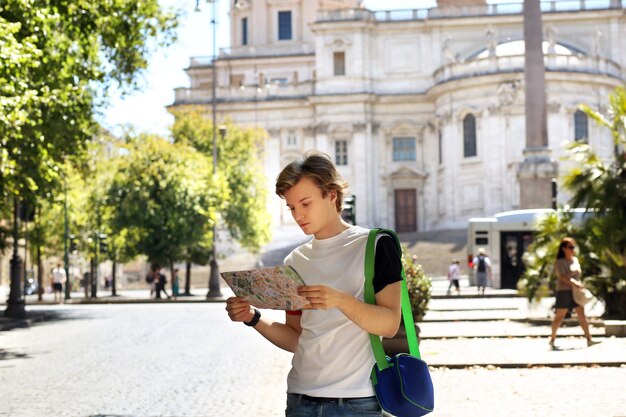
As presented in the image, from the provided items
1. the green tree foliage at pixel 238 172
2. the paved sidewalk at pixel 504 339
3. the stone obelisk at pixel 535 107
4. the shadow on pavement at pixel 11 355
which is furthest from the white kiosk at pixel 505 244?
the shadow on pavement at pixel 11 355

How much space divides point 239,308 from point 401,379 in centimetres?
70

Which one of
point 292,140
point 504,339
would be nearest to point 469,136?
point 292,140

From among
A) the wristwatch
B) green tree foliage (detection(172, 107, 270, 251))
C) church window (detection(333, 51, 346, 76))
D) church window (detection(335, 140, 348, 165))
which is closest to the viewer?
the wristwatch

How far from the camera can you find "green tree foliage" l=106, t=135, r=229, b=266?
54000mm

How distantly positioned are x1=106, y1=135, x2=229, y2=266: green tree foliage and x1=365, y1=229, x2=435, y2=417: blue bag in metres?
49.0

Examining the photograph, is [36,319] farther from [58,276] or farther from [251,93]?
[251,93]

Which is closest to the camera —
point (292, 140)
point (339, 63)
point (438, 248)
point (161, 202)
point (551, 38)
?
point (161, 202)

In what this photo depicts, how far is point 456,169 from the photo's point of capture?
278 feet

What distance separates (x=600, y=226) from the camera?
23719 millimetres

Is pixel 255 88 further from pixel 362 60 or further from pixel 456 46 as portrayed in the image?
pixel 456 46

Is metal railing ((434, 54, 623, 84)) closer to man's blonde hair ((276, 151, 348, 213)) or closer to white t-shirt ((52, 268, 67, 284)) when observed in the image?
white t-shirt ((52, 268, 67, 284))

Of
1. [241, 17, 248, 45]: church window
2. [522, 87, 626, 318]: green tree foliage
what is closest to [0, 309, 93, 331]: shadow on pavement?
[522, 87, 626, 318]: green tree foliage

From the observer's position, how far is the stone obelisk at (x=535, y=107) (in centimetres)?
4309

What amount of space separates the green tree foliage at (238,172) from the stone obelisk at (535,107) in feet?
77.7
